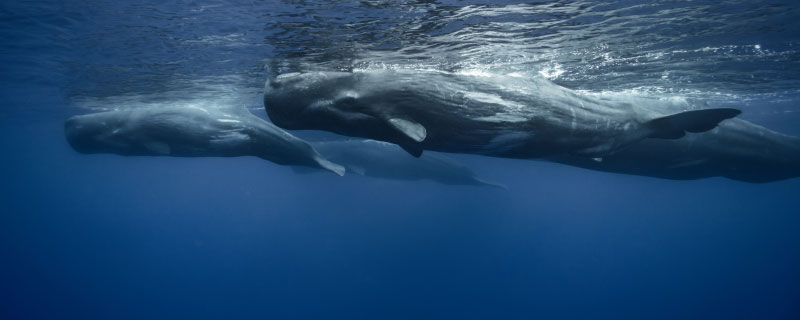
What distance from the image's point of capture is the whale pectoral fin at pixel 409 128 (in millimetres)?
4206

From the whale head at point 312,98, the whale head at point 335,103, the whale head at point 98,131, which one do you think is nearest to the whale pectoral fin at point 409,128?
the whale head at point 335,103

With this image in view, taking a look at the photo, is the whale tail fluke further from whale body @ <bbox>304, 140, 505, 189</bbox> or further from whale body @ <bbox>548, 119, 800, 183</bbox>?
whale body @ <bbox>304, 140, 505, 189</bbox>

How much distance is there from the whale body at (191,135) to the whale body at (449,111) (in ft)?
12.8

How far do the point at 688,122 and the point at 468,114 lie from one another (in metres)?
3.06

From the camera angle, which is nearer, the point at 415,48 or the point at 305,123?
the point at 305,123

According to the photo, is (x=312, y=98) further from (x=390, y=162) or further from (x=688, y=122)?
(x=390, y=162)

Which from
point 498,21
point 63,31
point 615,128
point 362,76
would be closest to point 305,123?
point 362,76

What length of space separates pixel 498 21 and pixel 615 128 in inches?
176

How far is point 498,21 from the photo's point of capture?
9.05 meters

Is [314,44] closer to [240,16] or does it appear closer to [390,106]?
[240,16]

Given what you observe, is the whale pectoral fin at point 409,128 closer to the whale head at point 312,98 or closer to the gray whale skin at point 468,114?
the gray whale skin at point 468,114

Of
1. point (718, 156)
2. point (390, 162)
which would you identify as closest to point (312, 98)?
point (718, 156)

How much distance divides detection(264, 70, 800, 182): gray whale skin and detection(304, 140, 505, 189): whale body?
11612mm

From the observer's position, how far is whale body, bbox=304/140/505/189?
18.3 m
